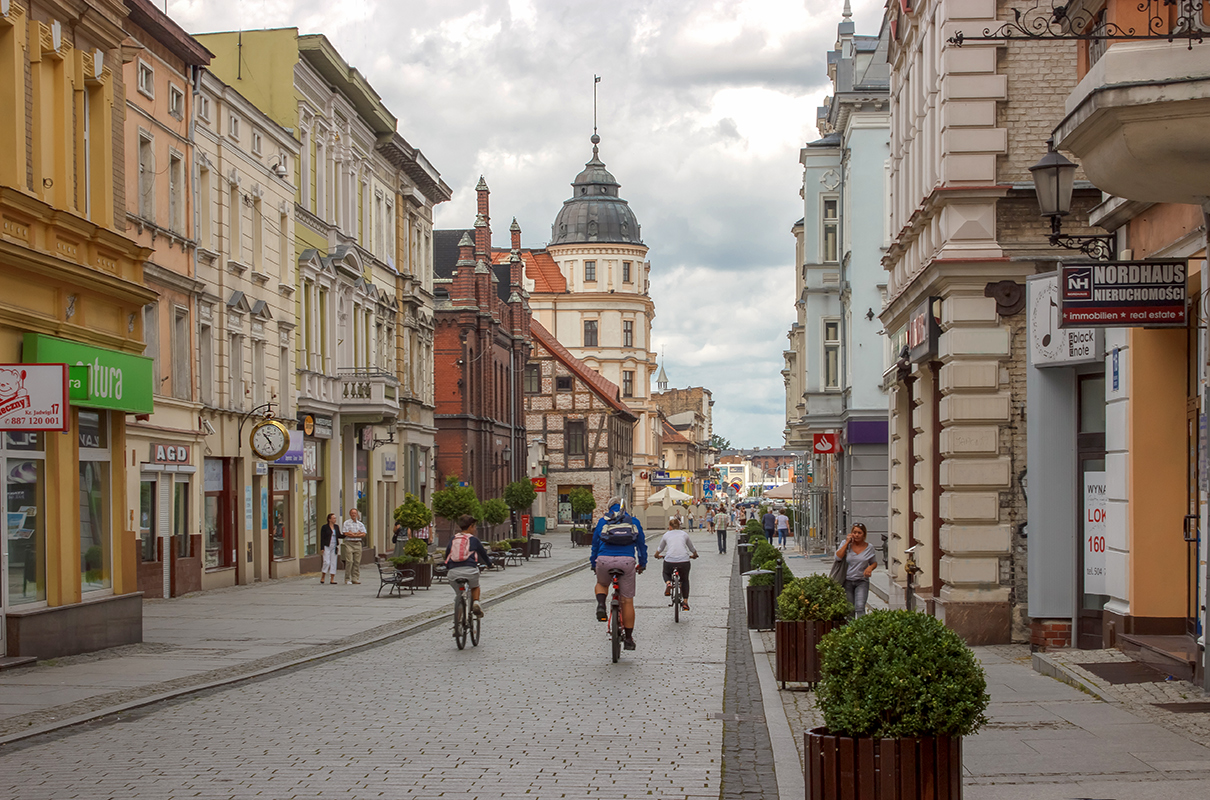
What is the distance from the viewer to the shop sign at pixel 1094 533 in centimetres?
1653

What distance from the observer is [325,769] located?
965 cm

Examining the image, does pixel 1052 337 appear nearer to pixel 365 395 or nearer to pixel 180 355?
pixel 180 355

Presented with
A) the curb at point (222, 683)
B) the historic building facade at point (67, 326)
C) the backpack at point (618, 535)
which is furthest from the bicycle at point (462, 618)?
the historic building facade at point (67, 326)

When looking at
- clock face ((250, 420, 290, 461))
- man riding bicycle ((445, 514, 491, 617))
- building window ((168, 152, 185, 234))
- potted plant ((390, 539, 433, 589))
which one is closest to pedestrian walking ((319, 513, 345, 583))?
potted plant ((390, 539, 433, 589))

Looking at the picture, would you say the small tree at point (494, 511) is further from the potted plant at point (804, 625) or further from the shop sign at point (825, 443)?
the potted plant at point (804, 625)

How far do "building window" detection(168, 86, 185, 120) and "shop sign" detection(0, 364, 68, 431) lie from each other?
14.8 m

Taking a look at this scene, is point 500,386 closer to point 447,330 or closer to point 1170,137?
point 447,330

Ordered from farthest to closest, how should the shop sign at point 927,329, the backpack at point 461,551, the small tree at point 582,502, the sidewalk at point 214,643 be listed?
the small tree at point 582,502 → the shop sign at point 927,329 → the backpack at point 461,551 → the sidewalk at point 214,643

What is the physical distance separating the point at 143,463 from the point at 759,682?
1579 cm

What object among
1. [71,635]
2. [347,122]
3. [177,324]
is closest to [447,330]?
[347,122]

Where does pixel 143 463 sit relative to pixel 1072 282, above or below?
below

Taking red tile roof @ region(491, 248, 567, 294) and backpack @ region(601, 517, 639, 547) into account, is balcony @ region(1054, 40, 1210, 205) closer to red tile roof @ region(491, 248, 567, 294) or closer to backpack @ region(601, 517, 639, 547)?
backpack @ region(601, 517, 639, 547)

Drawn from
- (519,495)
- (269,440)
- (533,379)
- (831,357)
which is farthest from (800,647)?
(533,379)

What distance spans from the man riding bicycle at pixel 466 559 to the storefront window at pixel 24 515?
191 inches
